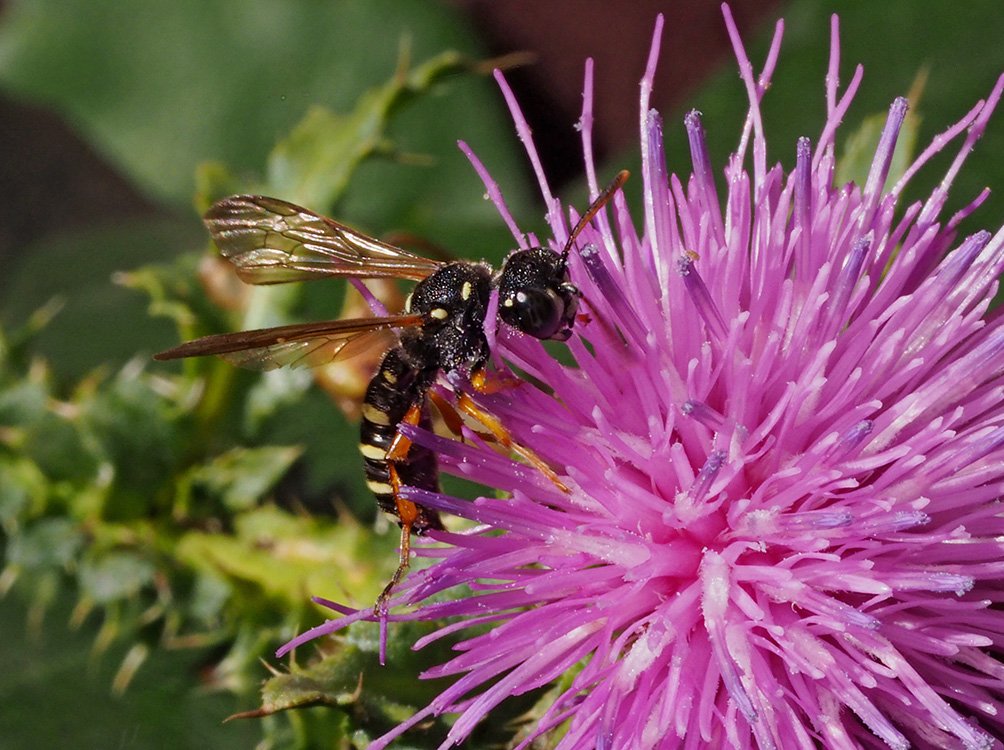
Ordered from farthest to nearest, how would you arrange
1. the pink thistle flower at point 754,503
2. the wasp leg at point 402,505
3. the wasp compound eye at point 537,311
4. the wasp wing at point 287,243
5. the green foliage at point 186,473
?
the green foliage at point 186,473 < the wasp wing at point 287,243 < the wasp leg at point 402,505 < the wasp compound eye at point 537,311 < the pink thistle flower at point 754,503

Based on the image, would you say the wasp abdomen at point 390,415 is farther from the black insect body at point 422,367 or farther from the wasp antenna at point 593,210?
the wasp antenna at point 593,210

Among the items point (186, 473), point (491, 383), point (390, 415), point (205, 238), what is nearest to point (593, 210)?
point (491, 383)

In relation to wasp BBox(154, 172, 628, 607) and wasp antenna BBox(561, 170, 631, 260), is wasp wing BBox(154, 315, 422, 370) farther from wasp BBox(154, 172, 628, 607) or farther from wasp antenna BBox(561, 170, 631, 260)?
wasp antenna BBox(561, 170, 631, 260)

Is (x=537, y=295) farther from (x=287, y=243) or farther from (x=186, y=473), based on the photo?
(x=186, y=473)

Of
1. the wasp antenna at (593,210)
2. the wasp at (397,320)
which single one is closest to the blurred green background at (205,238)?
the wasp at (397,320)

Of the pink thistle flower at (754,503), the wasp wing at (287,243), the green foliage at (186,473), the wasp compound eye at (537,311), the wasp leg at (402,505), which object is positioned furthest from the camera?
the green foliage at (186,473)

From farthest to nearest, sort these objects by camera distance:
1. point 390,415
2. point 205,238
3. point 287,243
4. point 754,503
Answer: point 205,238
point 287,243
point 390,415
point 754,503
